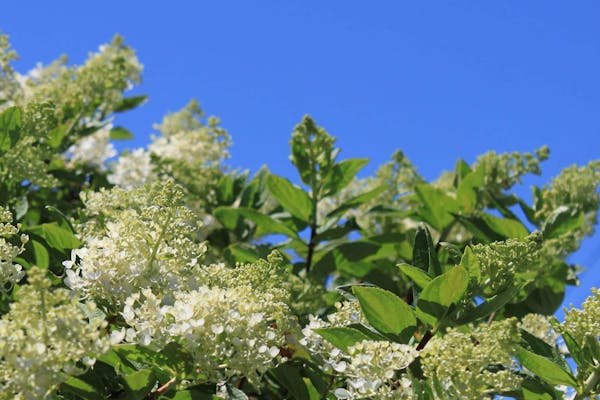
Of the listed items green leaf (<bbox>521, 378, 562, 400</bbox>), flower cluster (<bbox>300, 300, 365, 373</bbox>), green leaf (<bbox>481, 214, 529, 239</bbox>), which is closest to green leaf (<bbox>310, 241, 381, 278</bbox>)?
green leaf (<bbox>481, 214, 529, 239</bbox>)

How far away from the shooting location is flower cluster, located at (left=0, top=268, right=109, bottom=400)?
5.80 feet

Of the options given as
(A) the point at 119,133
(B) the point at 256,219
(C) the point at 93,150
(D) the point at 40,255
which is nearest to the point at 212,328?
(D) the point at 40,255

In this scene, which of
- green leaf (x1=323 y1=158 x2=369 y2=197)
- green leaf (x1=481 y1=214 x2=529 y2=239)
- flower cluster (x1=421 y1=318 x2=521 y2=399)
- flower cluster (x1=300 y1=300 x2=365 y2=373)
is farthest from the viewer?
green leaf (x1=323 y1=158 x2=369 y2=197)

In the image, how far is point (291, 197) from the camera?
13.2 feet

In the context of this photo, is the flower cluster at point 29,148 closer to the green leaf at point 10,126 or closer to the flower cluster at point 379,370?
the green leaf at point 10,126

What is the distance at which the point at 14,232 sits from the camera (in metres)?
2.27

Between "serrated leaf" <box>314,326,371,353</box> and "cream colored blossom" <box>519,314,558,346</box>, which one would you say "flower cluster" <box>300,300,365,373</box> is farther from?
"cream colored blossom" <box>519,314,558,346</box>

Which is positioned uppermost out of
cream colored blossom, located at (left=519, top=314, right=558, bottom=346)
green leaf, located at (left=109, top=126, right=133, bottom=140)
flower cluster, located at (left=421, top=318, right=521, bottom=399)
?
green leaf, located at (left=109, top=126, right=133, bottom=140)

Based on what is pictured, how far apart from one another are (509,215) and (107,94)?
7.56ft

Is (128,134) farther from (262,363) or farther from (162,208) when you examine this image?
(262,363)

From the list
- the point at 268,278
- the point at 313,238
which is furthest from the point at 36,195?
the point at 268,278

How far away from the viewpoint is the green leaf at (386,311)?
233 cm

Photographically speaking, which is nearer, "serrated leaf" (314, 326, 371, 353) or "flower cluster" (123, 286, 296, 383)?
"flower cluster" (123, 286, 296, 383)

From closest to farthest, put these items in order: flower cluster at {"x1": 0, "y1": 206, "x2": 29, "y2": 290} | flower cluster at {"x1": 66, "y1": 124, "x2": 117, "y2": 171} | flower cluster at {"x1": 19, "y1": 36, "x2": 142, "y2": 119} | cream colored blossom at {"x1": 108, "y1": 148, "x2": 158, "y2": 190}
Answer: flower cluster at {"x1": 0, "y1": 206, "x2": 29, "y2": 290}, flower cluster at {"x1": 19, "y1": 36, "x2": 142, "y2": 119}, cream colored blossom at {"x1": 108, "y1": 148, "x2": 158, "y2": 190}, flower cluster at {"x1": 66, "y1": 124, "x2": 117, "y2": 171}
